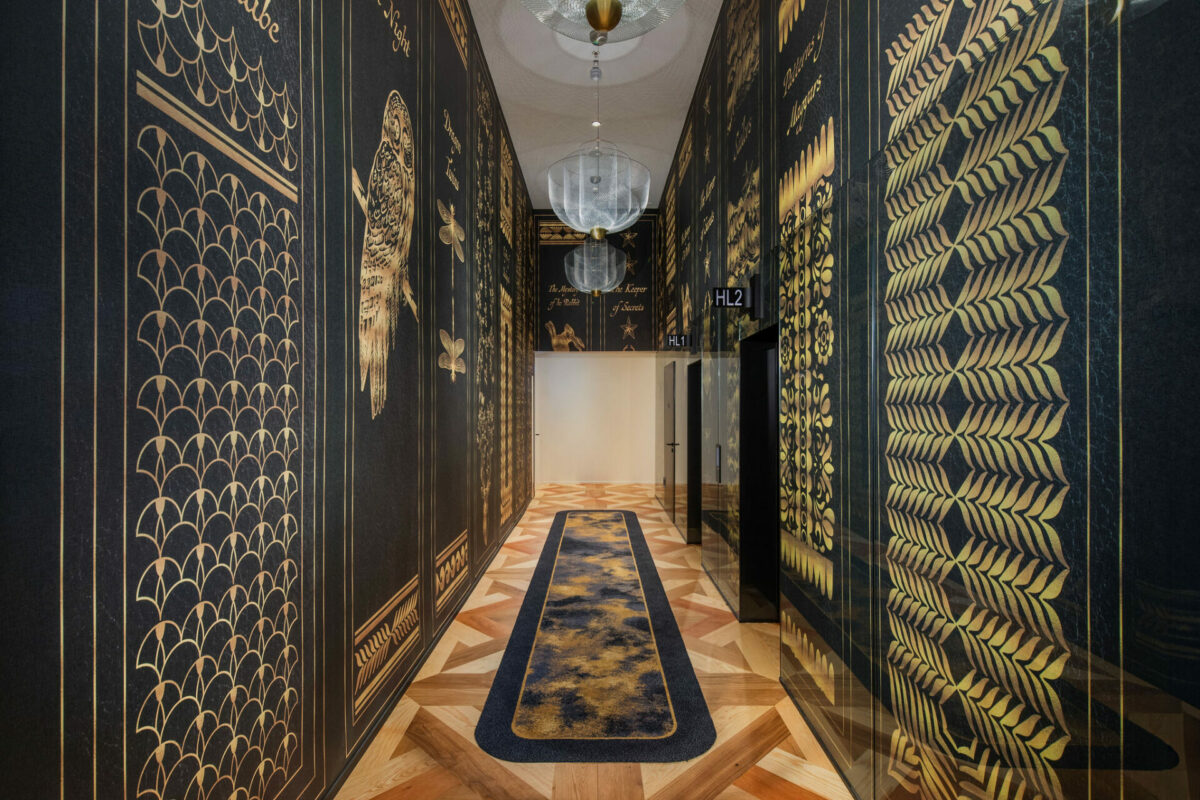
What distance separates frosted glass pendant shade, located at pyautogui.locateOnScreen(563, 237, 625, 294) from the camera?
743 cm

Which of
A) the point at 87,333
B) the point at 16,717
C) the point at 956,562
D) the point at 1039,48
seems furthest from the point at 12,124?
the point at 956,562

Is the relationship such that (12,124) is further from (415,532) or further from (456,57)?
(456,57)

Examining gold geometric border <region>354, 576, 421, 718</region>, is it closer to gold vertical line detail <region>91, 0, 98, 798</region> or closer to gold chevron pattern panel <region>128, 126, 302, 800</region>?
gold chevron pattern panel <region>128, 126, 302, 800</region>

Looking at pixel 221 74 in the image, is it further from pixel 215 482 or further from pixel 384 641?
pixel 384 641

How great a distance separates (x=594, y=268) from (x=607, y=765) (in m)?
6.36

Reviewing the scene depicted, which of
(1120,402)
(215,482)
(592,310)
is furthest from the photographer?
(592,310)

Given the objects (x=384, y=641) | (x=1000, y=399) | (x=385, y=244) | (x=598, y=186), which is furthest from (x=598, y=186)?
(x=1000, y=399)

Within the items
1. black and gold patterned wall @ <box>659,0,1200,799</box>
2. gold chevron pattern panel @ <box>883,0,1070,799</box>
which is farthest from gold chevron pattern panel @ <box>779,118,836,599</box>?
gold chevron pattern panel @ <box>883,0,1070,799</box>

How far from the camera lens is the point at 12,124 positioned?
914 mm

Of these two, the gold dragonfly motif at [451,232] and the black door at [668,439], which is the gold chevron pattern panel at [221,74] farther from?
the black door at [668,439]

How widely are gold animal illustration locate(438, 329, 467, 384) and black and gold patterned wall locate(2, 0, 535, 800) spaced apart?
0.70 m

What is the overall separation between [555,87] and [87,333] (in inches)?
211

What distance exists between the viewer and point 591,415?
34.1 feet

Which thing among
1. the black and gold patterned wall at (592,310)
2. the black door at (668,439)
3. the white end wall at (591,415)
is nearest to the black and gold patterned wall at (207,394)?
the black door at (668,439)
